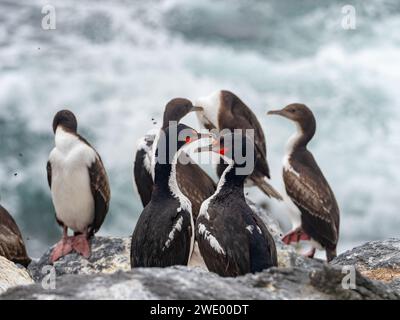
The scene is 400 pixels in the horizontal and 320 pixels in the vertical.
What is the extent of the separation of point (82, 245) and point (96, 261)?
1.79 ft

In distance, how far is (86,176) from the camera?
12.8 m

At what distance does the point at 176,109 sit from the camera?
13086 mm

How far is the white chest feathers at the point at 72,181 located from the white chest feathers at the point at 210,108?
3147mm

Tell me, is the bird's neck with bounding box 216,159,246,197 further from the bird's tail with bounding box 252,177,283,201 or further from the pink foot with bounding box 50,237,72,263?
the bird's tail with bounding box 252,177,283,201

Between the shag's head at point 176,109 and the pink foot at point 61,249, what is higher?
the shag's head at point 176,109

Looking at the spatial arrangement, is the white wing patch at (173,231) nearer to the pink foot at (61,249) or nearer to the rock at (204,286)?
the rock at (204,286)

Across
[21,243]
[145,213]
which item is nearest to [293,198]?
[21,243]

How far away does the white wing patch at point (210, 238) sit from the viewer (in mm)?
8562

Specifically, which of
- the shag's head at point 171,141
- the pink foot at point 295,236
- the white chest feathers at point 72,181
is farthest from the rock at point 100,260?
the shag's head at point 171,141

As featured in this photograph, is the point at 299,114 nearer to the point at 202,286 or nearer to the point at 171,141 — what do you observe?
the point at 171,141

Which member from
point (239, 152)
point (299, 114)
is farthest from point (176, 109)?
point (239, 152)

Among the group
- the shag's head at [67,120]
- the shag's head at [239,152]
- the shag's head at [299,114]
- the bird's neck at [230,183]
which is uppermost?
the shag's head at [299,114]

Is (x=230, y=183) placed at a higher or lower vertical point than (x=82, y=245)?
higher

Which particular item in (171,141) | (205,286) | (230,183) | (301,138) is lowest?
(205,286)
